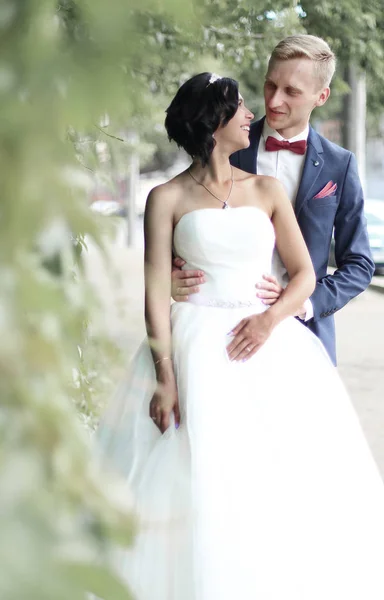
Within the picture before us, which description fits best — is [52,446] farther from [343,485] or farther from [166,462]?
[343,485]

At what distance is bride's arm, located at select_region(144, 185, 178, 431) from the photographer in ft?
9.61

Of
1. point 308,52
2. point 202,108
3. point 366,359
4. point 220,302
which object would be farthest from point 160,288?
point 366,359

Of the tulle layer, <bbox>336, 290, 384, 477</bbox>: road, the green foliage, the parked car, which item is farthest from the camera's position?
the parked car

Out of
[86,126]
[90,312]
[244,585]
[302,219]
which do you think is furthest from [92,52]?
[302,219]

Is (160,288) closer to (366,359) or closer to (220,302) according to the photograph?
(220,302)

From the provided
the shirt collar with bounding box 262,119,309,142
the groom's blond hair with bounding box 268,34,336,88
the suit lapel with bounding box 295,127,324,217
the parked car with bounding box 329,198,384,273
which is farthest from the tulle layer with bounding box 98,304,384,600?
the parked car with bounding box 329,198,384,273

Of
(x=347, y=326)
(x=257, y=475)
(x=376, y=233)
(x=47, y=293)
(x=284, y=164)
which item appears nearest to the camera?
(x=47, y=293)

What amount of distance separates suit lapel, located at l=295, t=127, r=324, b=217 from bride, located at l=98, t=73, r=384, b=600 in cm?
26

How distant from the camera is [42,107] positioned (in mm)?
505

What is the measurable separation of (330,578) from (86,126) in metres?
2.61

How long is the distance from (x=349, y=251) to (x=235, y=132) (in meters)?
0.81

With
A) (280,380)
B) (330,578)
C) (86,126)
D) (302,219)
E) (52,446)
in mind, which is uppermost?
(86,126)

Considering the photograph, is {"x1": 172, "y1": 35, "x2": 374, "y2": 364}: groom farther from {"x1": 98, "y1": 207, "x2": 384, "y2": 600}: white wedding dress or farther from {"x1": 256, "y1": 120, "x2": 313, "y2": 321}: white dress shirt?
{"x1": 98, "y1": 207, "x2": 384, "y2": 600}: white wedding dress

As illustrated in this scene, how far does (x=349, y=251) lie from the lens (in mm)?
3496
